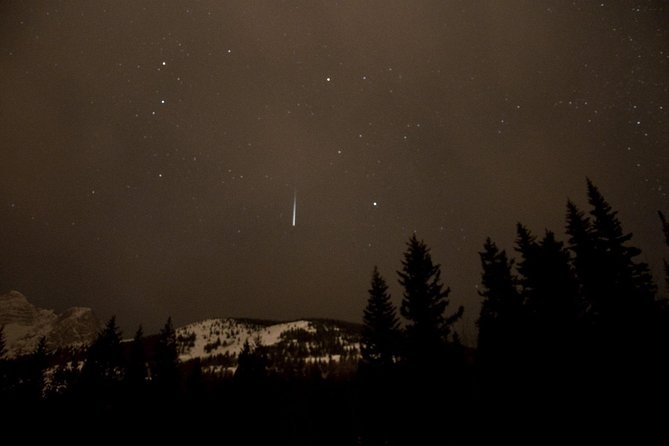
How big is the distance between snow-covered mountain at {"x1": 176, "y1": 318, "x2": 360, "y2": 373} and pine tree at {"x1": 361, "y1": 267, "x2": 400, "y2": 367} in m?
75.6

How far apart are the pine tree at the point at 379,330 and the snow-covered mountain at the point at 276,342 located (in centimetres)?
7557

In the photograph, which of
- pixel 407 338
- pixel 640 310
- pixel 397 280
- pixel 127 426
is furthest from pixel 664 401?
pixel 127 426

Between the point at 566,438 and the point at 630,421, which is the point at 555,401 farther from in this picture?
the point at 630,421

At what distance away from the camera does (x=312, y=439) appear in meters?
50.2

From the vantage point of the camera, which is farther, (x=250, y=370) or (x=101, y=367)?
(x=101, y=367)

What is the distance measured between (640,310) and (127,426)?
4438cm

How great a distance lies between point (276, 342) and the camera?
152125 mm

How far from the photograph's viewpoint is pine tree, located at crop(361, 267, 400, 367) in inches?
970

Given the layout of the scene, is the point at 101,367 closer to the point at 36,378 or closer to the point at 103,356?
the point at 103,356

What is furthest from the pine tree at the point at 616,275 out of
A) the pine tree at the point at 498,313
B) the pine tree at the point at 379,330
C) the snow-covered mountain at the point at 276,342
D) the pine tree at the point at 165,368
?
the snow-covered mountain at the point at 276,342

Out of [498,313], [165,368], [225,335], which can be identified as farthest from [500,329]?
[225,335]

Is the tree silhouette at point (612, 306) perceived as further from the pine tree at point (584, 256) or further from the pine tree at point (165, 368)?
the pine tree at point (165, 368)

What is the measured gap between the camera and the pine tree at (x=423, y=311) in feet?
65.3

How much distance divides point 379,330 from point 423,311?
18.5 feet
